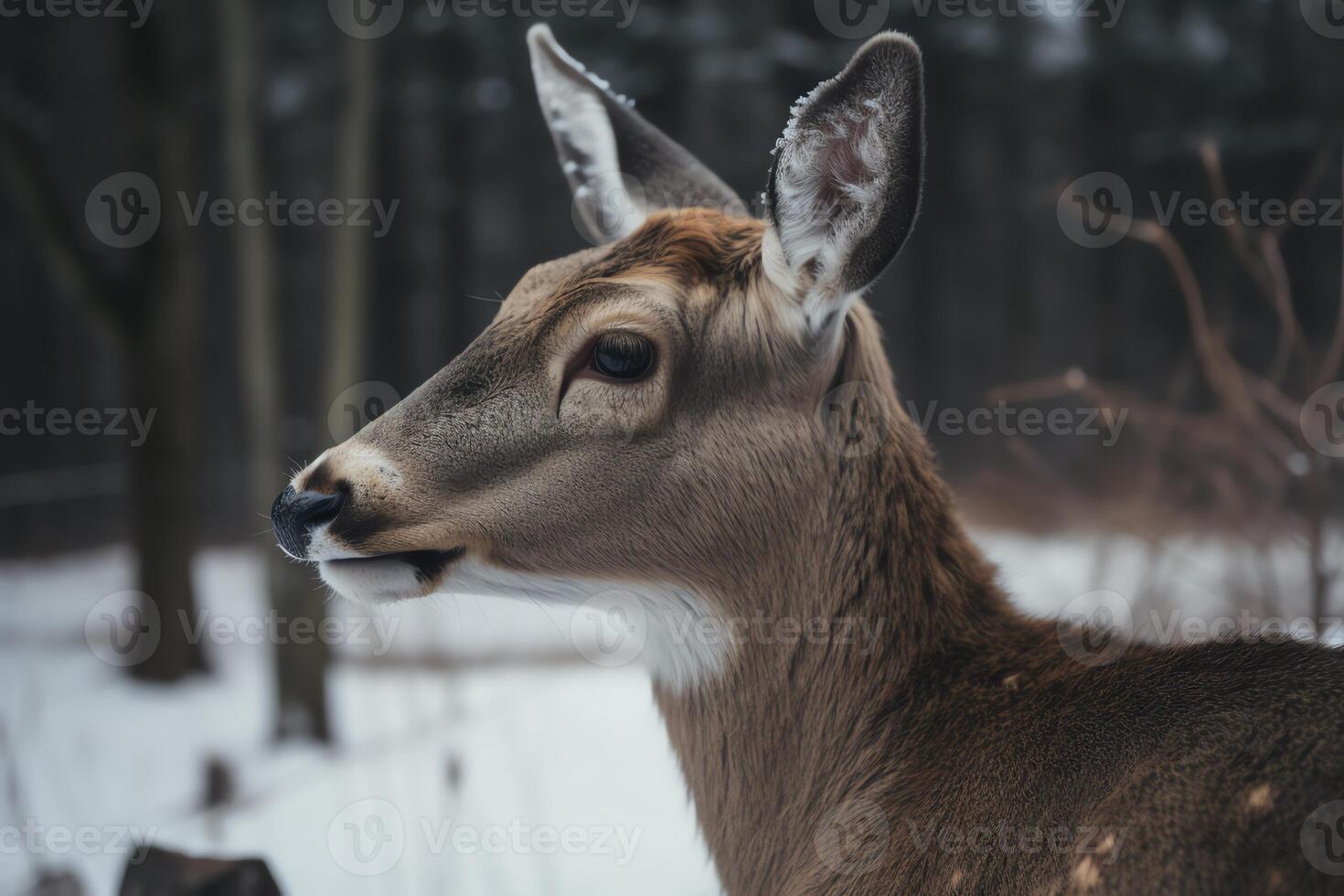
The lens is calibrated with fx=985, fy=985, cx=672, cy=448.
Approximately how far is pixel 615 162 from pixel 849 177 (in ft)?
2.34

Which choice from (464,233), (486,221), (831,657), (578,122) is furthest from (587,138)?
(464,233)

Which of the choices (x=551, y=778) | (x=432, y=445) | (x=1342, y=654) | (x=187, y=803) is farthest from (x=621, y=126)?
(x=187, y=803)

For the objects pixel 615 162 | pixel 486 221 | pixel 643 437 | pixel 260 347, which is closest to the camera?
pixel 643 437

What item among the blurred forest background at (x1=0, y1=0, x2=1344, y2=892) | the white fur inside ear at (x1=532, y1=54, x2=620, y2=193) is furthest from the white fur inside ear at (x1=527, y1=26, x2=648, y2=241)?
the blurred forest background at (x1=0, y1=0, x2=1344, y2=892)

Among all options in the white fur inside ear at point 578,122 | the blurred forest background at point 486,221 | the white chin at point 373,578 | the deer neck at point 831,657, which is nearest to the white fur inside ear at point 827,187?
the deer neck at point 831,657

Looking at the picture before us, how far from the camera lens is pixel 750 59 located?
18.7 feet

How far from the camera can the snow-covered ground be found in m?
2.73

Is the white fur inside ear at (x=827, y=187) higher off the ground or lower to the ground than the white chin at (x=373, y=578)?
higher

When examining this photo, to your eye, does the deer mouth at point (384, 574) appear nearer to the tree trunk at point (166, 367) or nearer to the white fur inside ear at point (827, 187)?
the white fur inside ear at point (827, 187)

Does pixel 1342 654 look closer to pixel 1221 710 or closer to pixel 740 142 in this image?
pixel 1221 710

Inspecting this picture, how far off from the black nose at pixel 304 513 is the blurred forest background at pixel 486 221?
273 cm

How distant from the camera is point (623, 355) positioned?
64.7 inches

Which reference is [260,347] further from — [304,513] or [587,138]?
[304,513]

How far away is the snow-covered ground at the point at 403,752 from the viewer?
2729mm
